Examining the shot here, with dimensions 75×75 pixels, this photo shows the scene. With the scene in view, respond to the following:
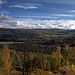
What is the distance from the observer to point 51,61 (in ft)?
155

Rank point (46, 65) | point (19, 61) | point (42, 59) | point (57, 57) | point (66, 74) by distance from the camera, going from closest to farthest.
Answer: point (66, 74) < point (57, 57) < point (46, 65) < point (42, 59) < point (19, 61)

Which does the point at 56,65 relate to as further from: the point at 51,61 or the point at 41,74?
the point at 41,74

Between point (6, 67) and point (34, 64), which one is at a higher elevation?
point (6, 67)

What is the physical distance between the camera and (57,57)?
42.6 m

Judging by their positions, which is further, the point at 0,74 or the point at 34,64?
the point at 34,64

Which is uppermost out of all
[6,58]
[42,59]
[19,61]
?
[6,58]

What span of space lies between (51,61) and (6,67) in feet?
64.1

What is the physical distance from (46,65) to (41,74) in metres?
15.6

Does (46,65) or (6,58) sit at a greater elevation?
(6,58)

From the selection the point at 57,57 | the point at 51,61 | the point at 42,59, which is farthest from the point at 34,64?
the point at 57,57

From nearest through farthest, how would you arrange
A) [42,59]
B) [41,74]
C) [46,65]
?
[41,74] → [46,65] → [42,59]

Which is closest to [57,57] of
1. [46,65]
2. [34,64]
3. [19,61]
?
[46,65]

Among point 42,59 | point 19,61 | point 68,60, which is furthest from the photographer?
point 19,61

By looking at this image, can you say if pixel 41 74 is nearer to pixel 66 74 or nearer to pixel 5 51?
pixel 66 74
